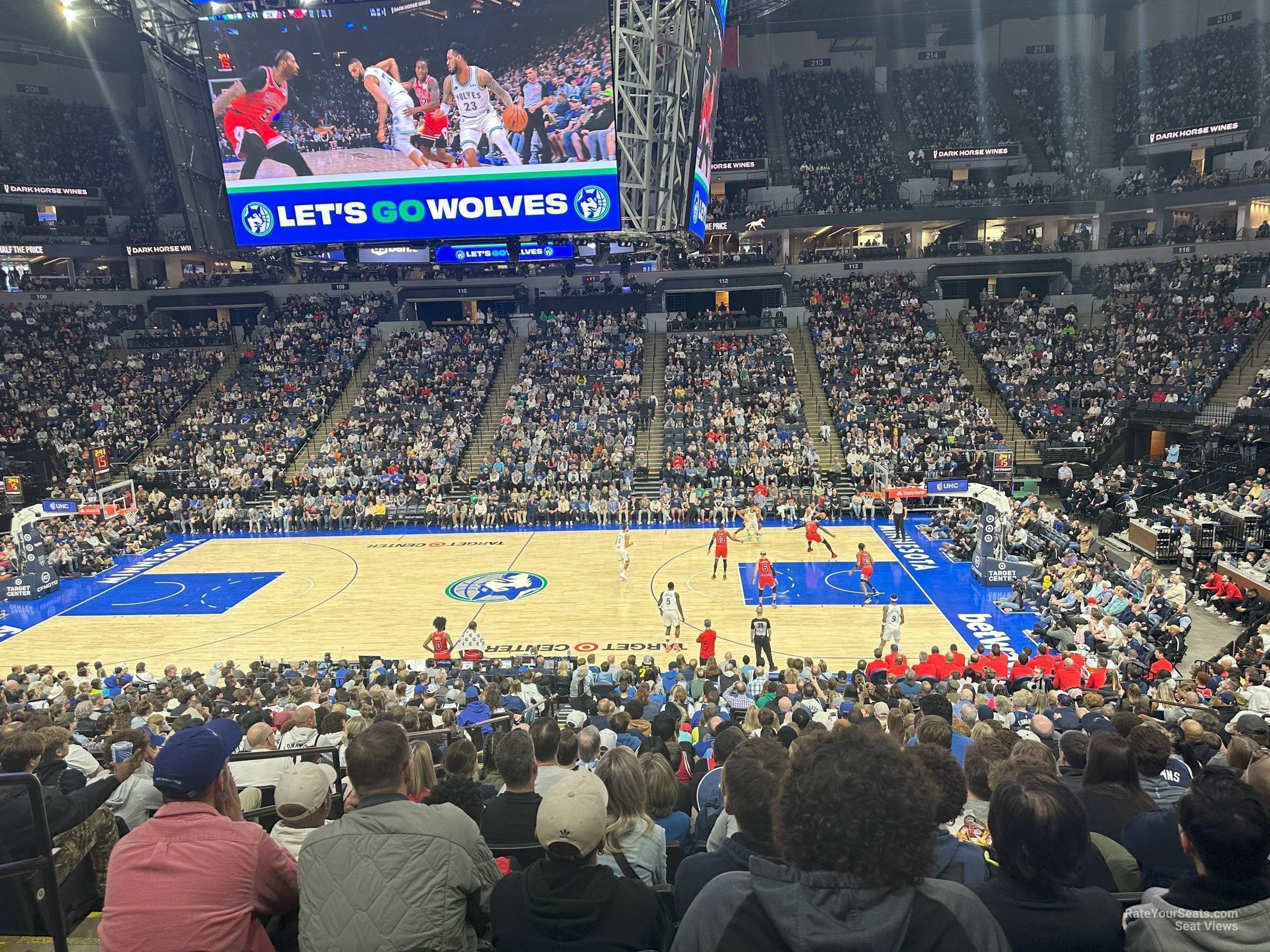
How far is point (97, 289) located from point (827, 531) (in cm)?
3913

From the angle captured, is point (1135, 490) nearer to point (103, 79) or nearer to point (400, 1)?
point (400, 1)

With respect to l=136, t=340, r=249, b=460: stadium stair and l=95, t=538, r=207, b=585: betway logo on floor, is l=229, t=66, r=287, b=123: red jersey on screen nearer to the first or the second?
l=95, t=538, r=207, b=585: betway logo on floor

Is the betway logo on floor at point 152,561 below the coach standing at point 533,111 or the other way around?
below

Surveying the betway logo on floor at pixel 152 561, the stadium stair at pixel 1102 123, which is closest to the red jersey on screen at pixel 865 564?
the betway logo on floor at pixel 152 561

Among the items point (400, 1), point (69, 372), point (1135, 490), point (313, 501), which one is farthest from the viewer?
point (69, 372)

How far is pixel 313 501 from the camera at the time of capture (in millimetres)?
31000

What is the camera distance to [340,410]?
37969 mm

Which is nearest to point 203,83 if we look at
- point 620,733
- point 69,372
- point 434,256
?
point 434,256

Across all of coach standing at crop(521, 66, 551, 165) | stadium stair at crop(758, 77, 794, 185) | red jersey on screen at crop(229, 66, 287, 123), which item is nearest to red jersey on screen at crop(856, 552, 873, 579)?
coach standing at crop(521, 66, 551, 165)

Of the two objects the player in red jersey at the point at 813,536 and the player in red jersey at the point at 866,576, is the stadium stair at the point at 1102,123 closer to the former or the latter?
the player in red jersey at the point at 813,536

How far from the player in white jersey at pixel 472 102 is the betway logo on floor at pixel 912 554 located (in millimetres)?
14360

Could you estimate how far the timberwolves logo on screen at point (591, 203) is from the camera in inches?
763

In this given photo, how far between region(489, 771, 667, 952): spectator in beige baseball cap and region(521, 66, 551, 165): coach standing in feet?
59.5

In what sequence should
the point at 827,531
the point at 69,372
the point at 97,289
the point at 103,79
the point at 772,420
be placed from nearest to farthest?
Answer: the point at 827,531 → the point at 772,420 → the point at 69,372 → the point at 97,289 → the point at 103,79
